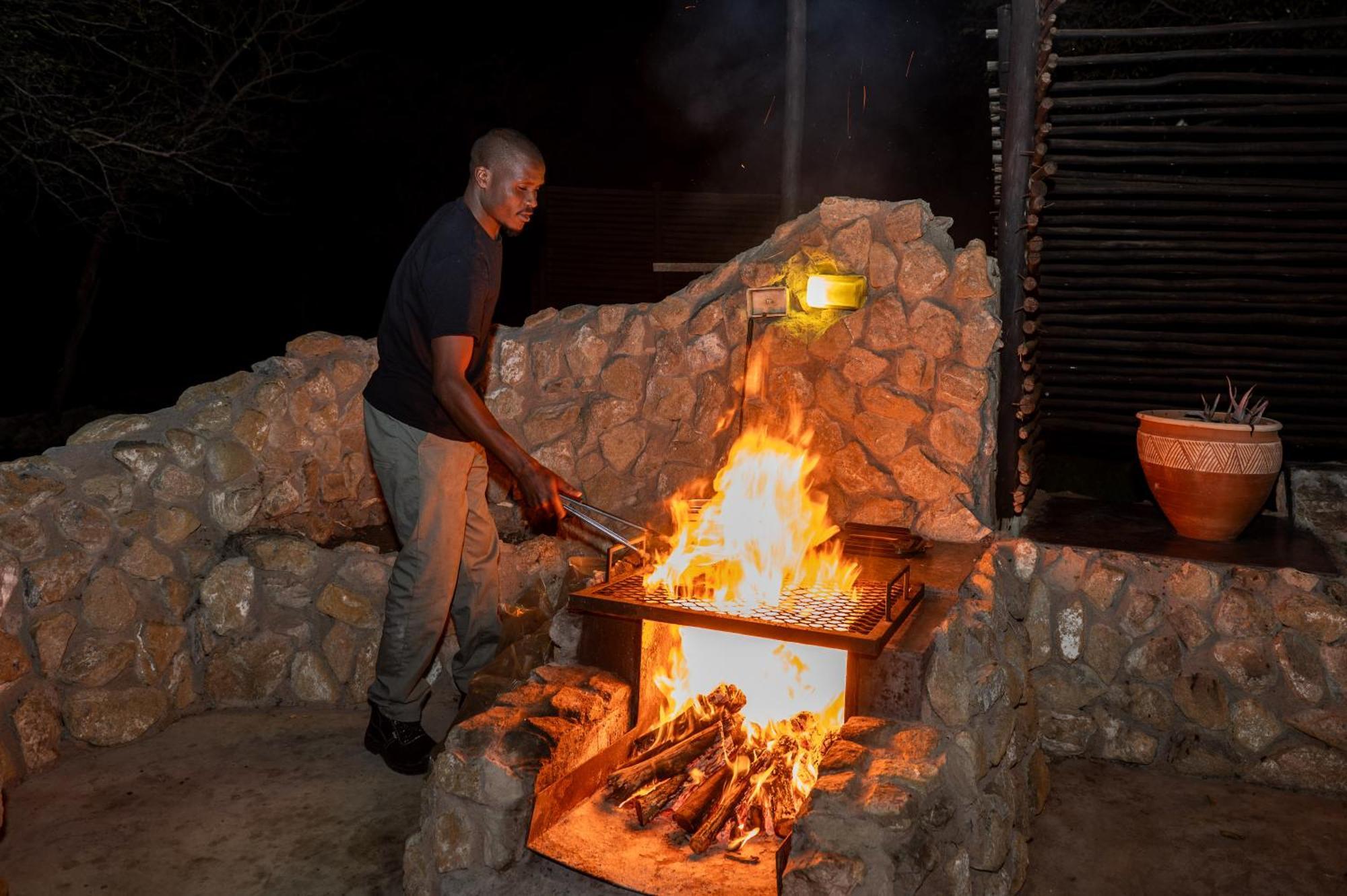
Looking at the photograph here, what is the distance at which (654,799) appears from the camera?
3.56 meters

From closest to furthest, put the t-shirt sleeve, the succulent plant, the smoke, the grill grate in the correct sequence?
the grill grate
the t-shirt sleeve
the succulent plant
the smoke

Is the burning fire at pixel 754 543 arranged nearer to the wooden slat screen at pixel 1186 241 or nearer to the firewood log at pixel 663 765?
the firewood log at pixel 663 765

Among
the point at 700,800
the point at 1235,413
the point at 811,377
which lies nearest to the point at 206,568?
the point at 700,800

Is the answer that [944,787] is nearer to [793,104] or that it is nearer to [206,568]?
[206,568]

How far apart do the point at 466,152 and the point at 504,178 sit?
52.1ft

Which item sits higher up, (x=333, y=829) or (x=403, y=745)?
(x=403, y=745)

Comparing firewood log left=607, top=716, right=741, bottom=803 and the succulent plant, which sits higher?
the succulent plant

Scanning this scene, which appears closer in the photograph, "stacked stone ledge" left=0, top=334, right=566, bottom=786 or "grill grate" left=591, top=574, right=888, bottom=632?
"grill grate" left=591, top=574, right=888, bottom=632

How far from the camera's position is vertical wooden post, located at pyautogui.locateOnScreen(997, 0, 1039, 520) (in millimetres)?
5391

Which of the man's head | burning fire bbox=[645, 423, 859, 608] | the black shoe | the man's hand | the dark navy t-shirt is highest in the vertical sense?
the man's head

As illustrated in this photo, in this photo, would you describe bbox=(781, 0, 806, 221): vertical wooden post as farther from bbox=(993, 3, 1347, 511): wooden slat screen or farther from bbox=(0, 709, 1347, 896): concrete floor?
bbox=(0, 709, 1347, 896): concrete floor

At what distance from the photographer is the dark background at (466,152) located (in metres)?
14.7

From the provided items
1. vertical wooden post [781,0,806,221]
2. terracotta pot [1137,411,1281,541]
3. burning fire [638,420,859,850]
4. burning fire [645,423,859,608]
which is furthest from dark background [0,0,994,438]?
burning fire [638,420,859,850]

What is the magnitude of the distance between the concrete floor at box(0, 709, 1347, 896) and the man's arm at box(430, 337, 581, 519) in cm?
139
